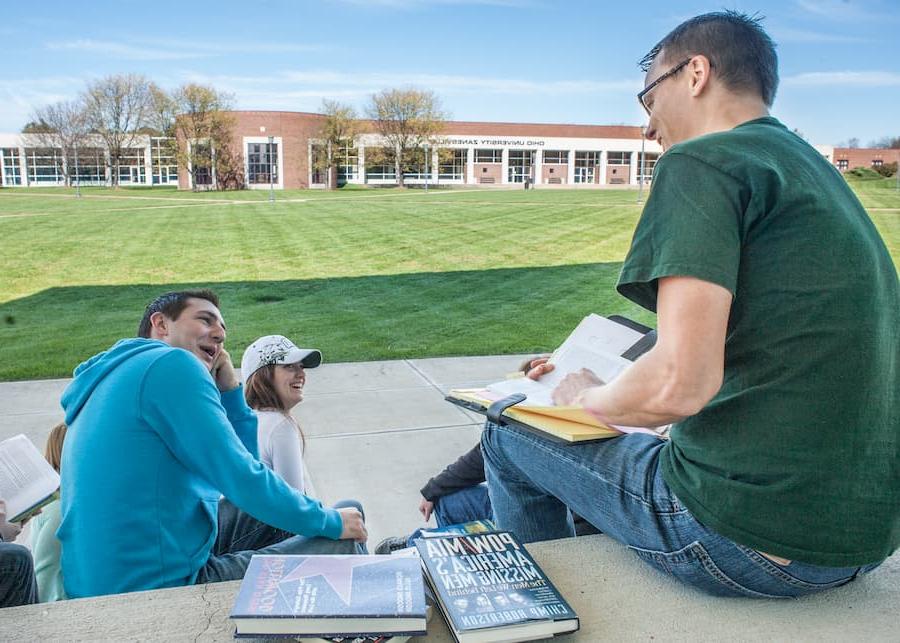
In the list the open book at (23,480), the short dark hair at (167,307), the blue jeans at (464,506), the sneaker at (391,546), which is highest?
the short dark hair at (167,307)

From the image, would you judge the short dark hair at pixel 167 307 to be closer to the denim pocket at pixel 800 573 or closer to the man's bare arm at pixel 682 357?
the man's bare arm at pixel 682 357

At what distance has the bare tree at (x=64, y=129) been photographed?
66.0 meters

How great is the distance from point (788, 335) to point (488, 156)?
87.4m

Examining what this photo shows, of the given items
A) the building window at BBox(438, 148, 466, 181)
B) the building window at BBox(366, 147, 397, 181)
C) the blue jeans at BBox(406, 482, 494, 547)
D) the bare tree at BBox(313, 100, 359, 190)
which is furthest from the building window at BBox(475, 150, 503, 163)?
the blue jeans at BBox(406, 482, 494, 547)

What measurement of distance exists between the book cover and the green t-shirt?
46 centimetres

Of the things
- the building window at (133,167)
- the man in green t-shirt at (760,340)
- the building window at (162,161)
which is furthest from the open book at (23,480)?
the building window at (133,167)

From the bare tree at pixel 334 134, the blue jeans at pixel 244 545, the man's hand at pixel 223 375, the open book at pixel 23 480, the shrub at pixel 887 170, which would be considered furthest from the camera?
the bare tree at pixel 334 134

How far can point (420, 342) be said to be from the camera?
8.58 meters

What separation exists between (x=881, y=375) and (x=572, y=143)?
294ft

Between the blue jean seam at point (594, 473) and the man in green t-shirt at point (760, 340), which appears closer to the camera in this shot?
the man in green t-shirt at point (760, 340)

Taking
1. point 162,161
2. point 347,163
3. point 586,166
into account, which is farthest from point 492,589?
point 586,166

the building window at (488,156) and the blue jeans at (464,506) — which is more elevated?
the building window at (488,156)

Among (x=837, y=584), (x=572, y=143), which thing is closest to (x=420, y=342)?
(x=837, y=584)

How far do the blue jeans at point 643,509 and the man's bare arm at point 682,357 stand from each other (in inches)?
11.5
